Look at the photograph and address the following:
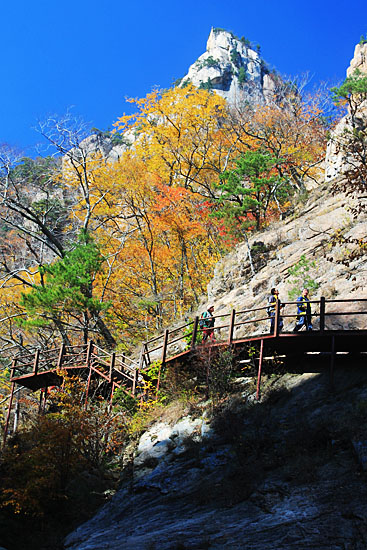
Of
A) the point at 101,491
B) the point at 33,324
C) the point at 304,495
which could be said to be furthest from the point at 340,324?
the point at 33,324

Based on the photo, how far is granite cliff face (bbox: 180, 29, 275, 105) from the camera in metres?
90.2

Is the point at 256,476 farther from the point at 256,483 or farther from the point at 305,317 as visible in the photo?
the point at 305,317

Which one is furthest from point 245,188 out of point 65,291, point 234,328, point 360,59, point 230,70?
point 230,70

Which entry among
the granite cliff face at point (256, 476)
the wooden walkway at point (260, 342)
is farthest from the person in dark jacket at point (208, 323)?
the granite cliff face at point (256, 476)

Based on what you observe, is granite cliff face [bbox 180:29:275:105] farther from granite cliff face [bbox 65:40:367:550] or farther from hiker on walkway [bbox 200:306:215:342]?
granite cliff face [bbox 65:40:367:550]

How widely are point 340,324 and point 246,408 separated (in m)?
4.70

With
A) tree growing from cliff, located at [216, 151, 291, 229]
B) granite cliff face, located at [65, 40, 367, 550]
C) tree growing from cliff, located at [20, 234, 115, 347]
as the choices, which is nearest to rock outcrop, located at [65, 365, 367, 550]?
granite cliff face, located at [65, 40, 367, 550]

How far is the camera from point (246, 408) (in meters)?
12.5

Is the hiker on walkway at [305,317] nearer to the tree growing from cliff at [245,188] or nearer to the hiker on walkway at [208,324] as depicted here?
the hiker on walkway at [208,324]

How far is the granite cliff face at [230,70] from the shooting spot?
3553 inches

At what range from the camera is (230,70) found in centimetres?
9462

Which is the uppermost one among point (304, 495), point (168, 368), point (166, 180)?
point (166, 180)

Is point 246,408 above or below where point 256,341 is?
below

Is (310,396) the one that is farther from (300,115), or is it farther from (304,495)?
(300,115)
